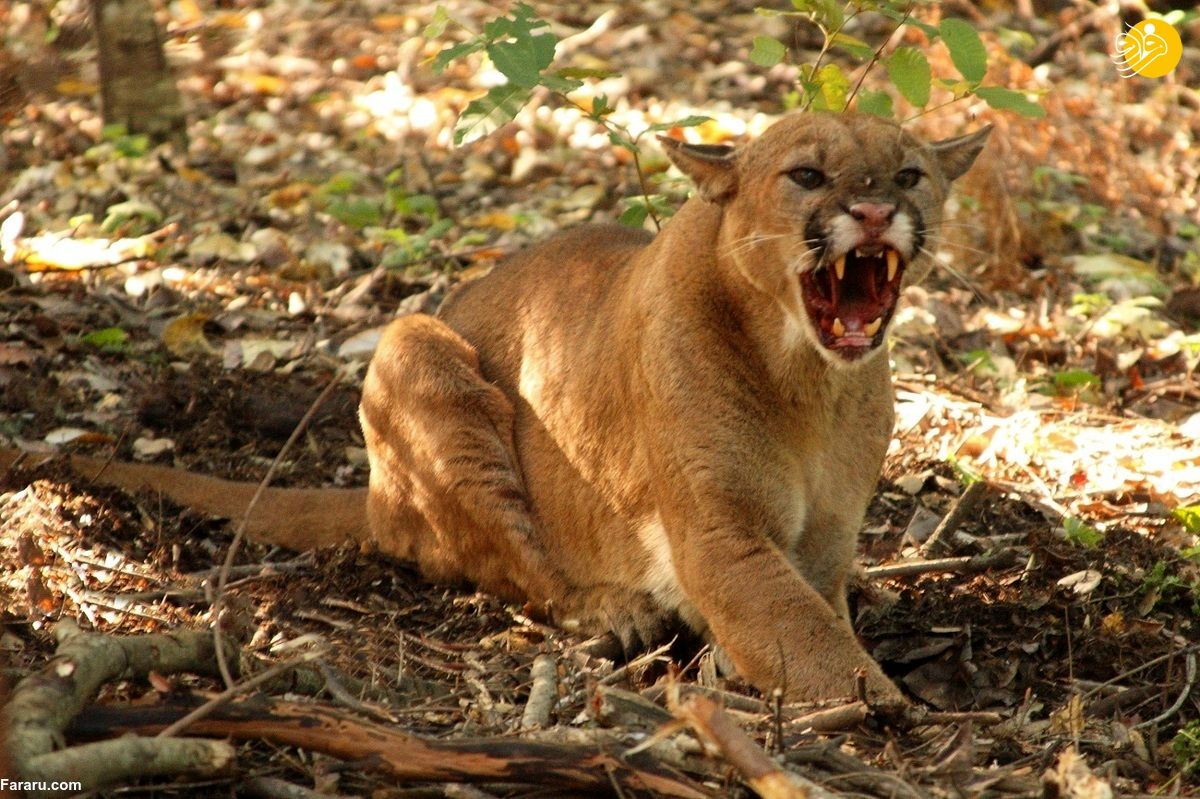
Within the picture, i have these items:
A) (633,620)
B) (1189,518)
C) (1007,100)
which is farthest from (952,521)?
(1007,100)

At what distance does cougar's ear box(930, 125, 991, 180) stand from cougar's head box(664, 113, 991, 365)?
192mm

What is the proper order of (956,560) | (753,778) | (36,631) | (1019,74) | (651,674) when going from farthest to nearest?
(1019,74)
(956,560)
(651,674)
(36,631)
(753,778)

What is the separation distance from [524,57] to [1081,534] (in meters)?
2.64

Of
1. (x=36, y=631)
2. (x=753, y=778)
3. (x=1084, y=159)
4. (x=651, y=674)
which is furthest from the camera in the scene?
(x=1084, y=159)

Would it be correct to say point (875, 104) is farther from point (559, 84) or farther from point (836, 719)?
point (836, 719)

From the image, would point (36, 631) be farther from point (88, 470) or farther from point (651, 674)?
point (651, 674)

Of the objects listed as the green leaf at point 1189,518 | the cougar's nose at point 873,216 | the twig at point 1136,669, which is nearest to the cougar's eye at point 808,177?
Result: the cougar's nose at point 873,216

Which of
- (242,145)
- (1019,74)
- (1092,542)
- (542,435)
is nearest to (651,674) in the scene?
(542,435)

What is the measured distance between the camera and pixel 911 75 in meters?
5.42

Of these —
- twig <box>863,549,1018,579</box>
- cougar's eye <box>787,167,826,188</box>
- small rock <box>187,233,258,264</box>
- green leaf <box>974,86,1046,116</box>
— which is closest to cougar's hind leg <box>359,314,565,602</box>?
twig <box>863,549,1018,579</box>

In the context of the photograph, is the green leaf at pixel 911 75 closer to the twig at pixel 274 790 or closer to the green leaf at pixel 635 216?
the green leaf at pixel 635 216

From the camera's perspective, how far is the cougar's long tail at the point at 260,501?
5418mm

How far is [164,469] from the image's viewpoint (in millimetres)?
5469

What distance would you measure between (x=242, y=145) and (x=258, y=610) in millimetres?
5291
